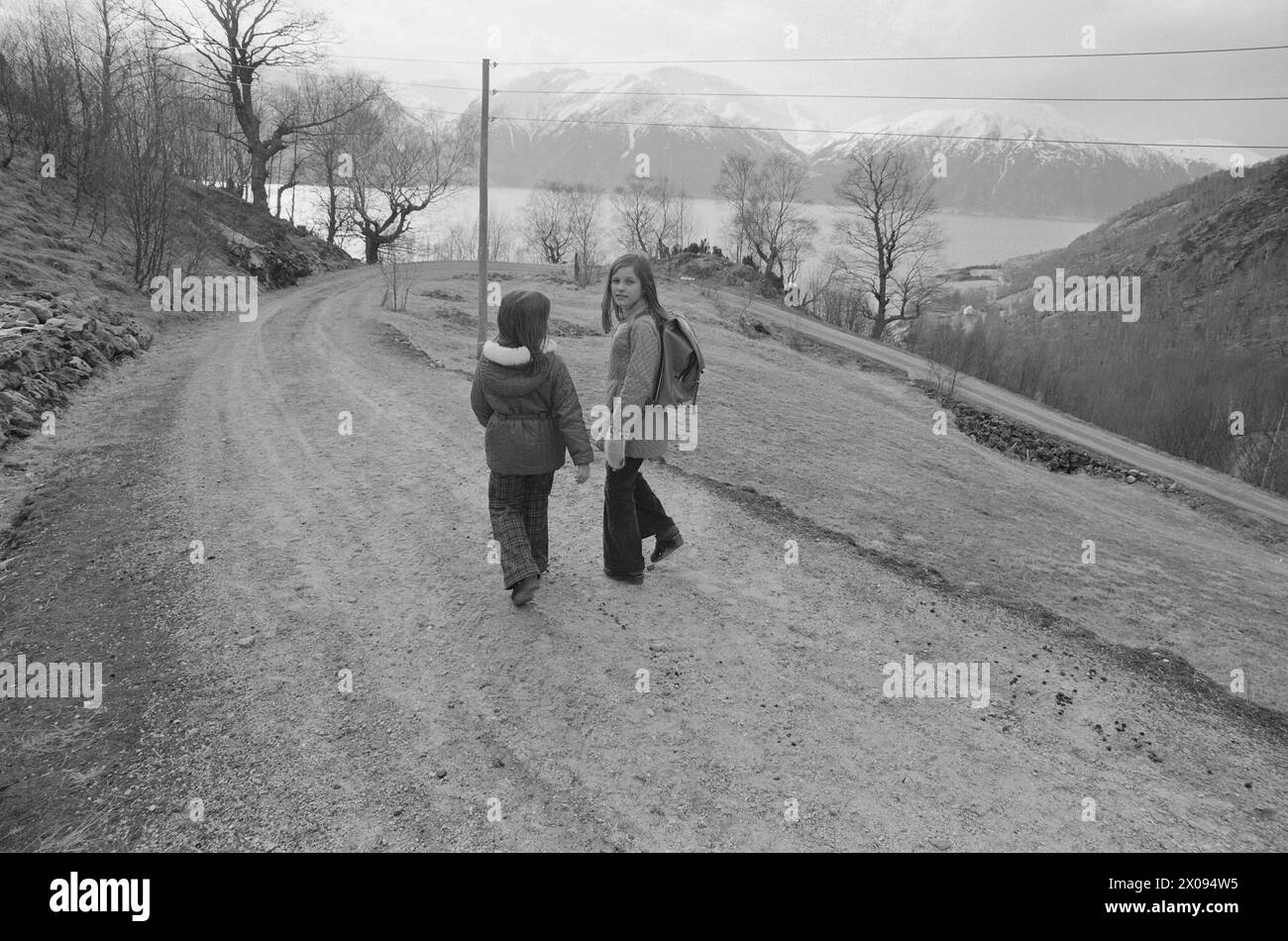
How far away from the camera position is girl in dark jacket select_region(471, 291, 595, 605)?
4238mm

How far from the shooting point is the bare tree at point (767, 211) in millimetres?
49531

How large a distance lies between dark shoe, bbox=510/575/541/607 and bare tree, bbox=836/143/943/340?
44.9 metres

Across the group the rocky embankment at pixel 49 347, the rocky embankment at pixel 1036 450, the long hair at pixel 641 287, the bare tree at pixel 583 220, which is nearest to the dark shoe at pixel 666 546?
the long hair at pixel 641 287

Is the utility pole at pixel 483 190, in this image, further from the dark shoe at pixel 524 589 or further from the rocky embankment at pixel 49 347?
the dark shoe at pixel 524 589

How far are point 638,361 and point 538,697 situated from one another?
2020 millimetres

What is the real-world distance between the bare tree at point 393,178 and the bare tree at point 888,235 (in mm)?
25710

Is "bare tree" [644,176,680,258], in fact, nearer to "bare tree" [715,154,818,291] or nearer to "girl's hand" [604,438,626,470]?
"bare tree" [715,154,818,291]

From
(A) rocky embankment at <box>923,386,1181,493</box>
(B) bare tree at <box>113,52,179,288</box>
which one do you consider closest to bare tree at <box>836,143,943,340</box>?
(A) rocky embankment at <box>923,386,1181,493</box>

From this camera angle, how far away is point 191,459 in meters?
7.21

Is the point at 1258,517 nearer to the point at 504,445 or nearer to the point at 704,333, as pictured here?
the point at 704,333

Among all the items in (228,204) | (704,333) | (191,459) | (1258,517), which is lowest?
(1258,517)

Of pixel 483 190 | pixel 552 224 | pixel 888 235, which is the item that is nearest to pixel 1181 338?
pixel 888 235
